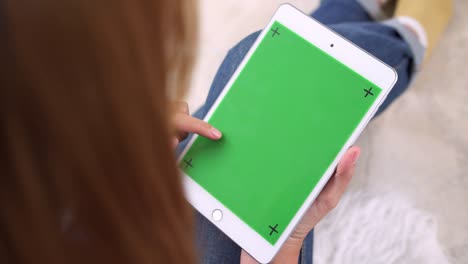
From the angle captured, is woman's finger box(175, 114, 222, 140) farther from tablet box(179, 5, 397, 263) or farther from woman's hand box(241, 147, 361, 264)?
woman's hand box(241, 147, 361, 264)

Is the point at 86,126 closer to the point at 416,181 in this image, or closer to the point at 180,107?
the point at 180,107

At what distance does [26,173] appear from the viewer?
0.61ft

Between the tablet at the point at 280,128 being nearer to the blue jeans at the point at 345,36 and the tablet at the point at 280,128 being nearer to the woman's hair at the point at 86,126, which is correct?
the blue jeans at the point at 345,36

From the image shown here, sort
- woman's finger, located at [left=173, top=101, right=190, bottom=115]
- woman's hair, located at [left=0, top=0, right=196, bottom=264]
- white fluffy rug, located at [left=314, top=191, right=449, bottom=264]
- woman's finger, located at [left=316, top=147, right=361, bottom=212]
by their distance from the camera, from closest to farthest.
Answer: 1. woman's hair, located at [left=0, top=0, right=196, bottom=264]
2. woman's finger, located at [left=173, top=101, right=190, bottom=115]
3. woman's finger, located at [left=316, top=147, right=361, bottom=212]
4. white fluffy rug, located at [left=314, top=191, right=449, bottom=264]

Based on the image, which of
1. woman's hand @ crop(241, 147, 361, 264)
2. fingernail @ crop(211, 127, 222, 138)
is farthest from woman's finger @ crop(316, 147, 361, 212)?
fingernail @ crop(211, 127, 222, 138)

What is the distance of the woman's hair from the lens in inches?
6.8

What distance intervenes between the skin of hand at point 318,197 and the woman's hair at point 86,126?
186 millimetres

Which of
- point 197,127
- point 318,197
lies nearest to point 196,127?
point 197,127

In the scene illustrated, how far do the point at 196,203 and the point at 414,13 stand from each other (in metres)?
0.49

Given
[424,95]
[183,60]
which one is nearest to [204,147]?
[183,60]

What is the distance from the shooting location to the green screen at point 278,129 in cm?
43

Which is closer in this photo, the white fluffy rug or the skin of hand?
the skin of hand

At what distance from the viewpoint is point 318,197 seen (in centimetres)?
46

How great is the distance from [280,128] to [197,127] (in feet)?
0.29
